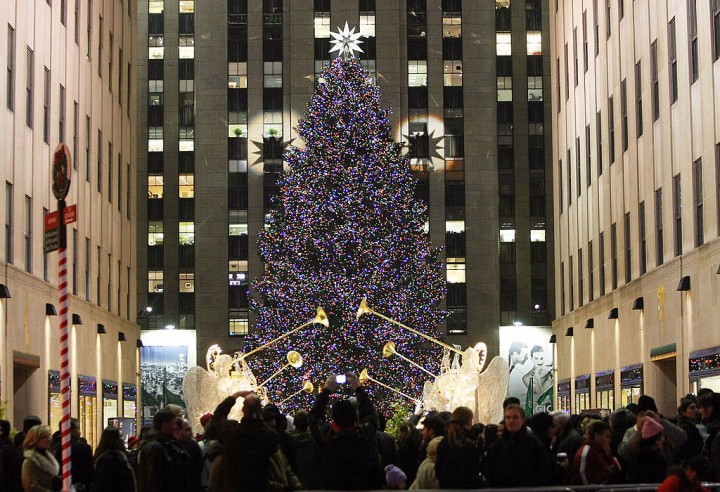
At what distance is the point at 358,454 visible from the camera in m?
12.3

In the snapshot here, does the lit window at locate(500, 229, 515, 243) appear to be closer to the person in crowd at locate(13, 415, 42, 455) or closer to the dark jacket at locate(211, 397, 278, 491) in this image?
the person in crowd at locate(13, 415, 42, 455)

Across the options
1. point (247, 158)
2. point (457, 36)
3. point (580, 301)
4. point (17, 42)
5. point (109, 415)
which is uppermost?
point (457, 36)

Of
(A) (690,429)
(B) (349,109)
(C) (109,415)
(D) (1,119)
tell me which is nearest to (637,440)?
(A) (690,429)

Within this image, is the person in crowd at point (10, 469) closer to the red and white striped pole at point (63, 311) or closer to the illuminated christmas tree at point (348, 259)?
the red and white striped pole at point (63, 311)

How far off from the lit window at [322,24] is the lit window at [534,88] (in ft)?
46.2

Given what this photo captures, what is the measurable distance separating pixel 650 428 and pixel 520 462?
6.14 ft

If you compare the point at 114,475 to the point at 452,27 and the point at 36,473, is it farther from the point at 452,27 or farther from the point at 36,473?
the point at 452,27

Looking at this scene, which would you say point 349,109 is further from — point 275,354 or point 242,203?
point 242,203

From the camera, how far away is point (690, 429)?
1493 cm

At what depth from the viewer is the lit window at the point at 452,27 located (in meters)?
84.0

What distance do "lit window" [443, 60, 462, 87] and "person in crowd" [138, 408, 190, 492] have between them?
71.7 m

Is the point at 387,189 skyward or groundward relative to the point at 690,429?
skyward

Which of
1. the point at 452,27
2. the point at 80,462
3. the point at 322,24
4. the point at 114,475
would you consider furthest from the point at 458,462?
the point at 452,27

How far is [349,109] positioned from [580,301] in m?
12.7
